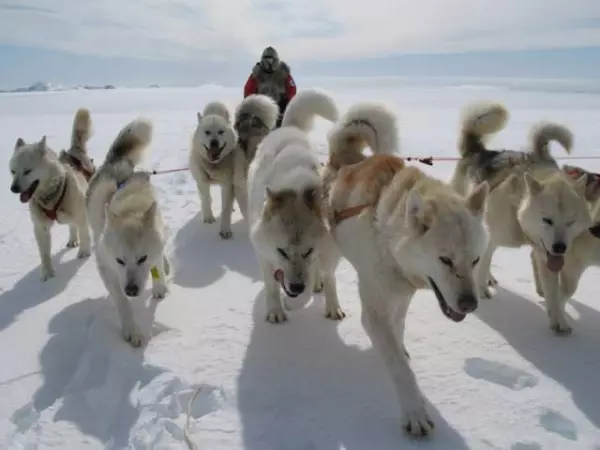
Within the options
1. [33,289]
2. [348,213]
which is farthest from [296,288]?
[33,289]

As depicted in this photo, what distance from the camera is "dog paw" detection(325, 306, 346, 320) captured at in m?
3.12

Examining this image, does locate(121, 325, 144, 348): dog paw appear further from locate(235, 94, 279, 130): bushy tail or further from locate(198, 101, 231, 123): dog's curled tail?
locate(198, 101, 231, 123): dog's curled tail

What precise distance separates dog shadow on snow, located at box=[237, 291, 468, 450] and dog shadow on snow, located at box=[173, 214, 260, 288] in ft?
3.40

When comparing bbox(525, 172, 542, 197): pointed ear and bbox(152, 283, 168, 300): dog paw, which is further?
bbox(152, 283, 168, 300): dog paw

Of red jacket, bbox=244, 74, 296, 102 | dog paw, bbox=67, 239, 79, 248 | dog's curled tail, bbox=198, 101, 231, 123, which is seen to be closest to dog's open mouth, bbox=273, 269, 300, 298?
dog paw, bbox=67, 239, 79, 248

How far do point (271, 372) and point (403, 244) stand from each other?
1.03 meters

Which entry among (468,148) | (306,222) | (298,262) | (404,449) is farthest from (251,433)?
(468,148)

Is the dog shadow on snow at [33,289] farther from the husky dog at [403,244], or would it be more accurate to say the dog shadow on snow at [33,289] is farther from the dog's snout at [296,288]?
the husky dog at [403,244]

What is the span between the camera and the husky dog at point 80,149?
4637mm

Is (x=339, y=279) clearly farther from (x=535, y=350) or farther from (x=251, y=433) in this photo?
(x=251, y=433)

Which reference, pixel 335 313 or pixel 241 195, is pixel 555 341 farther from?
pixel 241 195

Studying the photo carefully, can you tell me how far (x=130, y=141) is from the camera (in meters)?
3.95

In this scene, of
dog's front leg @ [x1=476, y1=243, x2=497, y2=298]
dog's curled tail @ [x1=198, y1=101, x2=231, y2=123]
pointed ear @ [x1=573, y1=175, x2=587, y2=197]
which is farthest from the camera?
dog's curled tail @ [x1=198, y1=101, x2=231, y2=123]

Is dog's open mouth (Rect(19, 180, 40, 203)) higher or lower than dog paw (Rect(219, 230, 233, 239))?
higher
